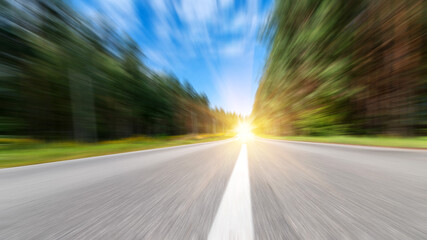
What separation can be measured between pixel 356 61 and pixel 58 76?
20.9m

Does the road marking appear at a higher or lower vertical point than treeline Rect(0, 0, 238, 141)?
lower

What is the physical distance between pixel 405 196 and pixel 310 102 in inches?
548

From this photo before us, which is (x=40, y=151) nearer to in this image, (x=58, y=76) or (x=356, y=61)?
(x=58, y=76)

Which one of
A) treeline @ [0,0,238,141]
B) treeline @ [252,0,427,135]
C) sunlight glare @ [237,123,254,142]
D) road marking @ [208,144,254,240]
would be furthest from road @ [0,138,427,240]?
sunlight glare @ [237,123,254,142]

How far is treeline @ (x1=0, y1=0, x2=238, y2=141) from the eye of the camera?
812 cm

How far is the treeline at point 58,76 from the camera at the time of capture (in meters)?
8.12

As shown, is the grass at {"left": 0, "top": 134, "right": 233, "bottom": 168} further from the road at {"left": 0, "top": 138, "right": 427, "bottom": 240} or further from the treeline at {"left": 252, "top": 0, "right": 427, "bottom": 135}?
the treeline at {"left": 252, "top": 0, "right": 427, "bottom": 135}

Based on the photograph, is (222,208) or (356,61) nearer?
(222,208)

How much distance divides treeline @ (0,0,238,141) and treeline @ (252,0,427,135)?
1681 centimetres

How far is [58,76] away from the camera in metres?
9.97

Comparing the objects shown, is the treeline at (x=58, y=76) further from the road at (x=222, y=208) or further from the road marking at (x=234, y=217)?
the road marking at (x=234, y=217)

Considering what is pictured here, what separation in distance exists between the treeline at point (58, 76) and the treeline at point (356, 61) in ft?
55.2

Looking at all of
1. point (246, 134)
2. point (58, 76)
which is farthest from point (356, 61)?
point (246, 134)

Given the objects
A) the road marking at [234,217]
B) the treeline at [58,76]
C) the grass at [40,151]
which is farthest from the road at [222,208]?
the treeline at [58,76]
